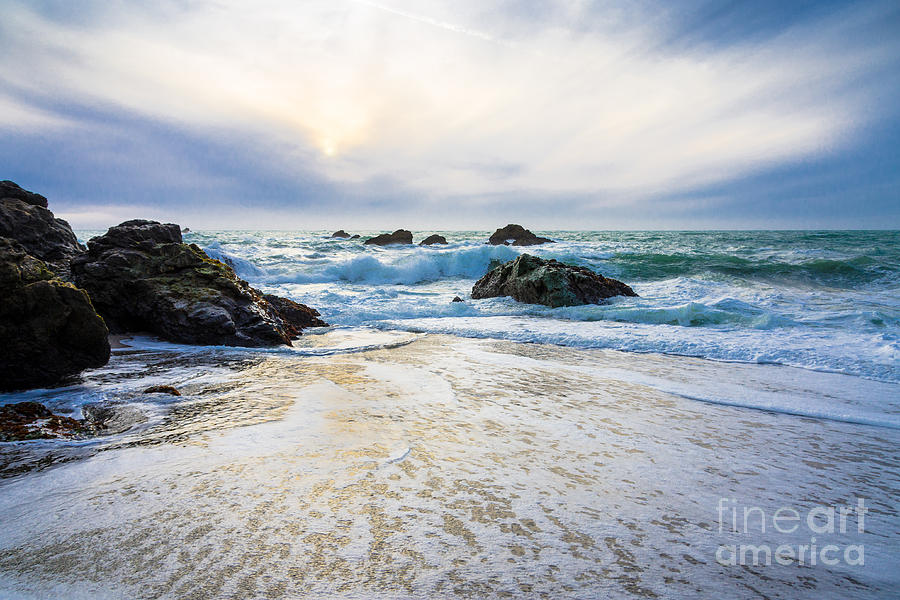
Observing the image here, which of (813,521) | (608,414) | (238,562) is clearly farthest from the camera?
(608,414)

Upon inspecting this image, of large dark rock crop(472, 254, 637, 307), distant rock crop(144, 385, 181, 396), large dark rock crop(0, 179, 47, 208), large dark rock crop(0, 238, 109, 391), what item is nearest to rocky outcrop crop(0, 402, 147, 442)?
distant rock crop(144, 385, 181, 396)

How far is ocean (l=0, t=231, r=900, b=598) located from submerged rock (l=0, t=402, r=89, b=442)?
13 centimetres

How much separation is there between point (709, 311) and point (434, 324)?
5.27 meters

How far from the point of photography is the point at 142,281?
19.7 ft

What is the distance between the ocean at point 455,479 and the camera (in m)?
1.59

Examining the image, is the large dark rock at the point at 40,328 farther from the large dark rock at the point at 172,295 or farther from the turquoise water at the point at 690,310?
the turquoise water at the point at 690,310

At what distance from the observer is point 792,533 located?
1972 millimetres

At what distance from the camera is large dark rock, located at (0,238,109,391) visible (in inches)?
139

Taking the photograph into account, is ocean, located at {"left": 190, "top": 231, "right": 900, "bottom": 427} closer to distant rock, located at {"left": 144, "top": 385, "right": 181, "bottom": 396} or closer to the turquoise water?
the turquoise water

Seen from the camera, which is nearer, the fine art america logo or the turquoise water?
the fine art america logo

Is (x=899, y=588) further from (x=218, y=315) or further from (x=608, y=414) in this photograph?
(x=218, y=315)

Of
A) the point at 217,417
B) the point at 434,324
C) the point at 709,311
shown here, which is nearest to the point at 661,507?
the point at 217,417

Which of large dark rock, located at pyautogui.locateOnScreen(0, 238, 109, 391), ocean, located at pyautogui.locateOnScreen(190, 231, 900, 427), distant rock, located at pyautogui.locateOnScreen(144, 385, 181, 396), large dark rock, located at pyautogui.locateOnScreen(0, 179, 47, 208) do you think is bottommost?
ocean, located at pyautogui.locateOnScreen(190, 231, 900, 427)

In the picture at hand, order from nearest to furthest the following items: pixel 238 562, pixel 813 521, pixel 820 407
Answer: pixel 238 562 < pixel 813 521 < pixel 820 407
